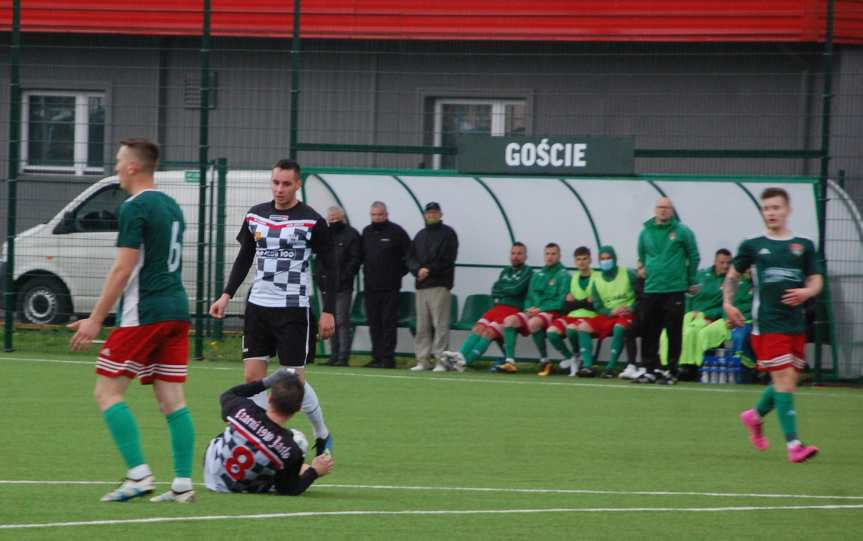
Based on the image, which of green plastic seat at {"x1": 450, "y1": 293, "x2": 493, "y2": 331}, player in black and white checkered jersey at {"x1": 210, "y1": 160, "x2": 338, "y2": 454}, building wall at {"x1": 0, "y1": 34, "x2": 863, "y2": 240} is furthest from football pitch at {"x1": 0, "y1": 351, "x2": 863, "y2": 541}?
building wall at {"x1": 0, "y1": 34, "x2": 863, "y2": 240}

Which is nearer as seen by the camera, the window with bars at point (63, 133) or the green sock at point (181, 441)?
the green sock at point (181, 441)

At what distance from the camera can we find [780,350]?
9.74m

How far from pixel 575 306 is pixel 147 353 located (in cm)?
978

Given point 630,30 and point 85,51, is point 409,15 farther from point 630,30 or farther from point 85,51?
point 85,51

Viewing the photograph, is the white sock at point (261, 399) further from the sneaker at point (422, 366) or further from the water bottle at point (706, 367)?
the water bottle at point (706, 367)

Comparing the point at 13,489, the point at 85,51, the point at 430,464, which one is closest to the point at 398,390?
the point at 430,464

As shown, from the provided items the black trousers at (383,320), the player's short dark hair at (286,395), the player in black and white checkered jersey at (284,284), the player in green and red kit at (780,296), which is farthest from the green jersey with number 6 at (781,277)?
the black trousers at (383,320)

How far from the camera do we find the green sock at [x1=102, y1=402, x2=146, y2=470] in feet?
22.5

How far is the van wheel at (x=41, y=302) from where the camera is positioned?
17.7 m

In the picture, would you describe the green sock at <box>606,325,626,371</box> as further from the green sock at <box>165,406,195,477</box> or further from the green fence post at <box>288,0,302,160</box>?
the green sock at <box>165,406,195,477</box>

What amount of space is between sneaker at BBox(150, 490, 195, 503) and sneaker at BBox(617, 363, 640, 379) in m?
9.08

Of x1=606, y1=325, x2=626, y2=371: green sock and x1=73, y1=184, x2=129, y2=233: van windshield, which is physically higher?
x1=73, y1=184, x2=129, y2=233: van windshield

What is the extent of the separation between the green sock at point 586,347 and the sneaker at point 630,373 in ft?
1.45

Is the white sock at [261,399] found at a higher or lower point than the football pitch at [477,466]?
higher
